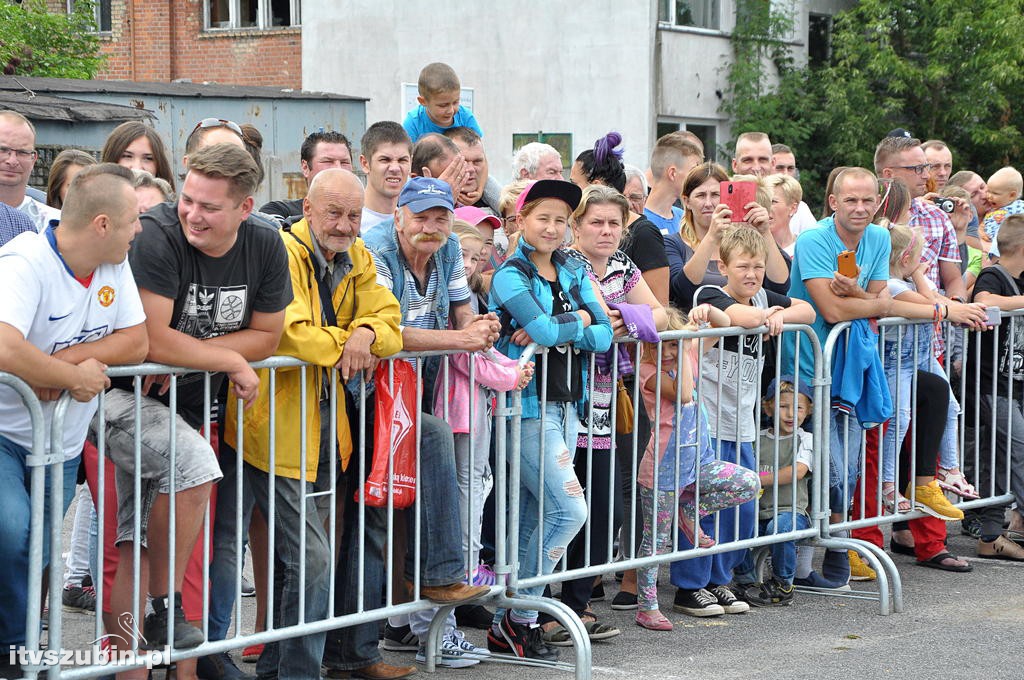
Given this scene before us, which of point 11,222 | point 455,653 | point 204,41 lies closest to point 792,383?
point 455,653

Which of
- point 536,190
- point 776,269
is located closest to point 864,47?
point 776,269

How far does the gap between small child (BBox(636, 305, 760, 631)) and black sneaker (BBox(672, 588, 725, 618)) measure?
0.22m

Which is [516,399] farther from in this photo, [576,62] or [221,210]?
[576,62]

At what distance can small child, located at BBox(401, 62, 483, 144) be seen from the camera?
7996 millimetres

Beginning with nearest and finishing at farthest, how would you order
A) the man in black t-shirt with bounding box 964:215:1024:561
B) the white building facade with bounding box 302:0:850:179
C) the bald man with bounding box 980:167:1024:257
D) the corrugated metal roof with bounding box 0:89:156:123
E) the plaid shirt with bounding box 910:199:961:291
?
the man in black t-shirt with bounding box 964:215:1024:561 < the plaid shirt with bounding box 910:199:961:291 < the bald man with bounding box 980:167:1024:257 < the corrugated metal roof with bounding box 0:89:156:123 < the white building facade with bounding box 302:0:850:179

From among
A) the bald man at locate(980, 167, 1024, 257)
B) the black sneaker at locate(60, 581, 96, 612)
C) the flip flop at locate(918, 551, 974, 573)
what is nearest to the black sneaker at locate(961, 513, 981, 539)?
the flip flop at locate(918, 551, 974, 573)

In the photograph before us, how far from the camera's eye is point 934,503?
303 inches

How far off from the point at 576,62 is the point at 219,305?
17.9 m

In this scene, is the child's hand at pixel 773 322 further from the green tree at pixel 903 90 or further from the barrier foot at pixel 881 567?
the green tree at pixel 903 90

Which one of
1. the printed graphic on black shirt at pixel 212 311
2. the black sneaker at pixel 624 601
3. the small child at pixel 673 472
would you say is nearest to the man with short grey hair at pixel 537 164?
the small child at pixel 673 472

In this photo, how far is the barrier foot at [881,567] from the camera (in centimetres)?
684

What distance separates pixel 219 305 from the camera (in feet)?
16.0

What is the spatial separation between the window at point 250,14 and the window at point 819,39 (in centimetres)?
981

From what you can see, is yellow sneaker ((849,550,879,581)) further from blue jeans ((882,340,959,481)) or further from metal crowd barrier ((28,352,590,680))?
metal crowd barrier ((28,352,590,680))
